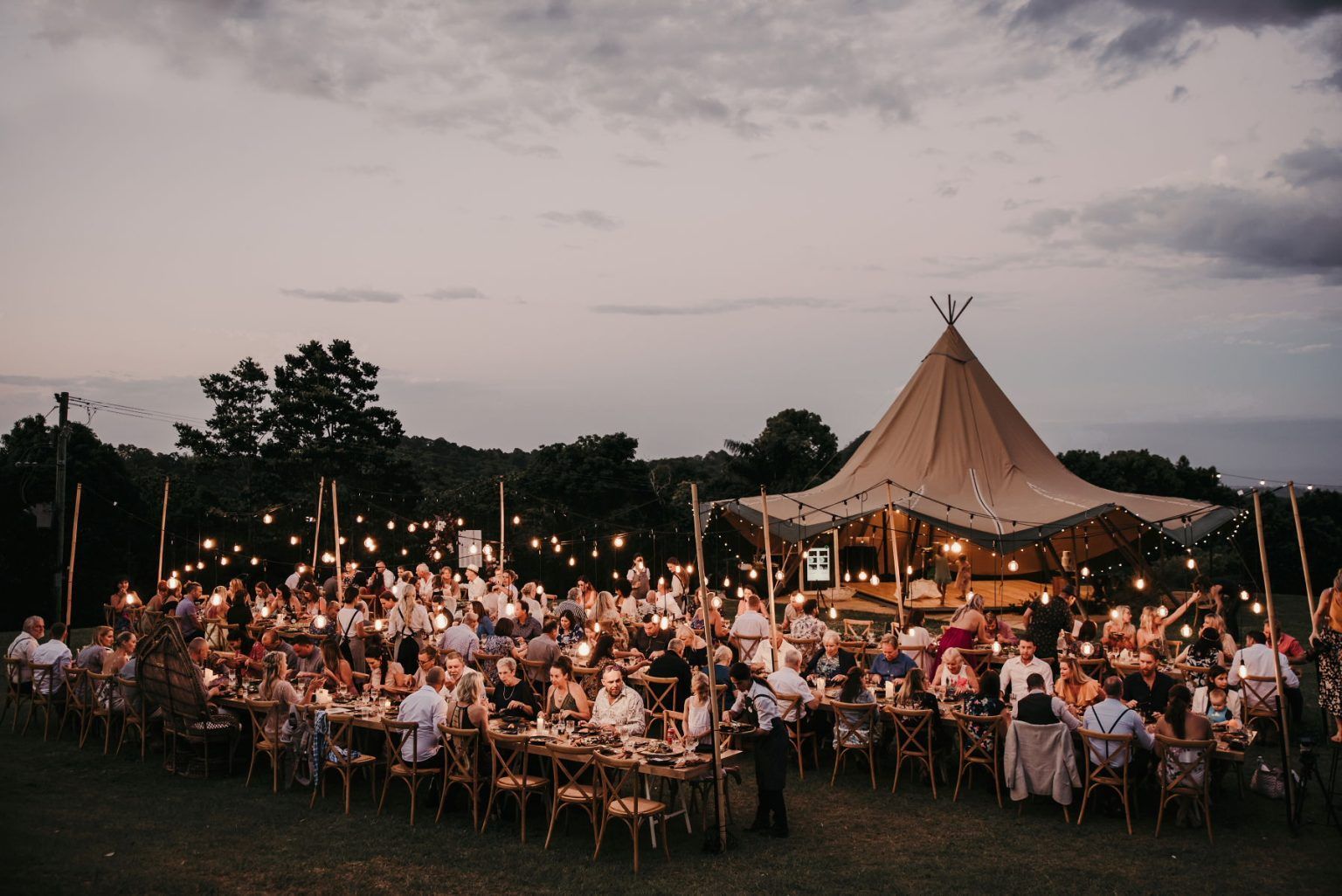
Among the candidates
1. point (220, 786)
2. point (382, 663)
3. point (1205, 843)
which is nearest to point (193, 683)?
point (220, 786)

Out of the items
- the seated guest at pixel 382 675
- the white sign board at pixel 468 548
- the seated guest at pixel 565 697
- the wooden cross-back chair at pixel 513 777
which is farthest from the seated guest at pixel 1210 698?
the white sign board at pixel 468 548

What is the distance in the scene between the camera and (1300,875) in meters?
7.01

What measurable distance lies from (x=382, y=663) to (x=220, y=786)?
313 cm

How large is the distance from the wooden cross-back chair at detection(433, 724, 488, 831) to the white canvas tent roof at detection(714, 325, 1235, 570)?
12.2m

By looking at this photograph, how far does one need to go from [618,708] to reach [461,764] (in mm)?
1413

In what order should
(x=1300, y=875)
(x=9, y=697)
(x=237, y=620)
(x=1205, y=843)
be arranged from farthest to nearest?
(x=237, y=620), (x=9, y=697), (x=1205, y=843), (x=1300, y=875)

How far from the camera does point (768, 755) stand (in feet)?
26.0

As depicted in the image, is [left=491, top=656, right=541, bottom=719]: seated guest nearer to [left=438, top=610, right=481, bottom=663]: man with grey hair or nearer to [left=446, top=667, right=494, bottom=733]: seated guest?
[left=446, top=667, right=494, bottom=733]: seated guest

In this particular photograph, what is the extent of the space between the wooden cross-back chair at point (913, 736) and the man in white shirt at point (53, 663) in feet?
31.0

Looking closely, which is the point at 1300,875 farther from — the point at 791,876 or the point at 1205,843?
the point at 791,876

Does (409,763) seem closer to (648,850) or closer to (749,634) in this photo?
(648,850)

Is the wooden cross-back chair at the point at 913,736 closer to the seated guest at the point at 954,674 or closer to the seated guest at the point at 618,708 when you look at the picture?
the seated guest at the point at 954,674

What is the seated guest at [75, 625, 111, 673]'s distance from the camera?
1135 cm

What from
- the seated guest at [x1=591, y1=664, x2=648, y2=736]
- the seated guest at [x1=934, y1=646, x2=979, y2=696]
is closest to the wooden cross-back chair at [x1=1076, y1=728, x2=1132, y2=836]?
the seated guest at [x1=934, y1=646, x2=979, y2=696]
